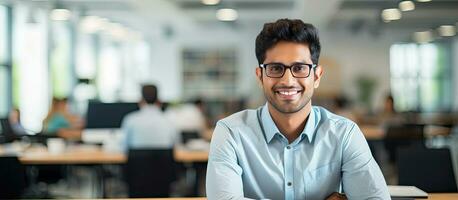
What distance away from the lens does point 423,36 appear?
51.0ft

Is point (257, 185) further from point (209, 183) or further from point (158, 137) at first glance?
point (158, 137)

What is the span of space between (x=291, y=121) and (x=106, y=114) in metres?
3.70

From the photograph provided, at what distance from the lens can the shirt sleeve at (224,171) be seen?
1952 mm

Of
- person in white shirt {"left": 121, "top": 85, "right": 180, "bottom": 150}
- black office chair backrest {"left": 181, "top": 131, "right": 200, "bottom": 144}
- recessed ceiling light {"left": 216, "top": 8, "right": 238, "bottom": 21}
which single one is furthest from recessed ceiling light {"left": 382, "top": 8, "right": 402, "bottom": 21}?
person in white shirt {"left": 121, "top": 85, "right": 180, "bottom": 150}

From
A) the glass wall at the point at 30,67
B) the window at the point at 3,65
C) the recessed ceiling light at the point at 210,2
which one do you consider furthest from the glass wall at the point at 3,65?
the recessed ceiling light at the point at 210,2

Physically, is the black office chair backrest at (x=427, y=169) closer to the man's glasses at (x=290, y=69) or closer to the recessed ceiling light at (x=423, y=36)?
the man's glasses at (x=290, y=69)

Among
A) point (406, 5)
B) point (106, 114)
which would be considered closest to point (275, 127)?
point (106, 114)

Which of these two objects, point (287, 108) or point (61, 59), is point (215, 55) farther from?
point (287, 108)

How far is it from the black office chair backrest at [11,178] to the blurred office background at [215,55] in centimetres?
402

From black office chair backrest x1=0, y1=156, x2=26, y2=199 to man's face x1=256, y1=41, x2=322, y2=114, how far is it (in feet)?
8.01

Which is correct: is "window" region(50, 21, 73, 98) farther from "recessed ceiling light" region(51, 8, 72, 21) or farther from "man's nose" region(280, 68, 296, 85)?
"man's nose" region(280, 68, 296, 85)

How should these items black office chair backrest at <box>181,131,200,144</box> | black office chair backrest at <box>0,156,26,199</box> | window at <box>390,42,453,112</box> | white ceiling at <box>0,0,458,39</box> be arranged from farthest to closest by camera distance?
window at <box>390,42,453,112</box> < white ceiling at <box>0,0,458,39</box> < black office chair backrest at <box>181,131,200,144</box> < black office chair backrest at <box>0,156,26,199</box>

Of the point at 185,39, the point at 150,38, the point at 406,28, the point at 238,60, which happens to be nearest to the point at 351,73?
the point at 406,28

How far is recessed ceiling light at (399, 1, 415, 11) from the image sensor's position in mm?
10373
